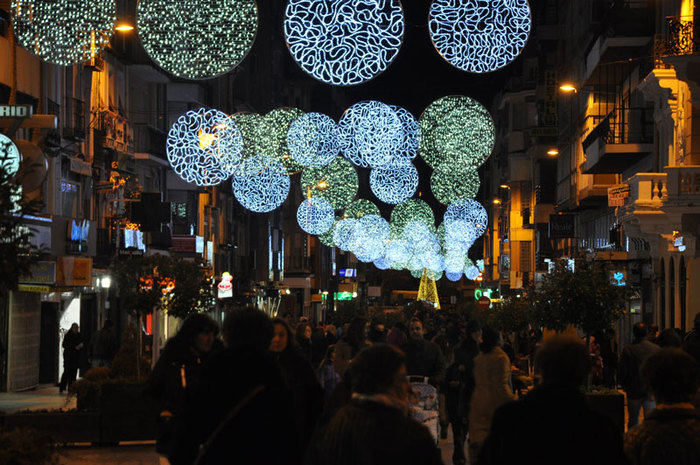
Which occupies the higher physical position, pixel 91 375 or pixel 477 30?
pixel 477 30

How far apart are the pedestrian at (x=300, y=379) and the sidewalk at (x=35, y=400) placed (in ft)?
51.1

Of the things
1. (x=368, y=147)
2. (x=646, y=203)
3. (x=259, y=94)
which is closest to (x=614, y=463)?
(x=368, y=147)

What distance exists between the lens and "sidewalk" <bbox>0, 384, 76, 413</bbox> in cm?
2595

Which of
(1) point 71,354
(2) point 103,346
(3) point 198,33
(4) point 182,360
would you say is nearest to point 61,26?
(3) point 198,33

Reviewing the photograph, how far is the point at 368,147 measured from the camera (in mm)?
25219

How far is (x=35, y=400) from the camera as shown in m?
28.5

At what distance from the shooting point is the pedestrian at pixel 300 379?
29.5ft

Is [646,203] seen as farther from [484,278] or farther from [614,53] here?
[484,278]

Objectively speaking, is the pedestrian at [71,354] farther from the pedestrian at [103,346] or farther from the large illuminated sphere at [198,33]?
the large illuminated sphere at [198,33]

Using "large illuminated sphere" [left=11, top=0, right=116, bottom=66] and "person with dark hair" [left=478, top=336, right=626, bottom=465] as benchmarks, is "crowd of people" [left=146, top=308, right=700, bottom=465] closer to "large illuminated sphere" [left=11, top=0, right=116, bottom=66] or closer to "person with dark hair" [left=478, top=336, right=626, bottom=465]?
"person with dark hair" [left=478, top=336, right=626, bottom=465]

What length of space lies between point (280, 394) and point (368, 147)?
1901 cm

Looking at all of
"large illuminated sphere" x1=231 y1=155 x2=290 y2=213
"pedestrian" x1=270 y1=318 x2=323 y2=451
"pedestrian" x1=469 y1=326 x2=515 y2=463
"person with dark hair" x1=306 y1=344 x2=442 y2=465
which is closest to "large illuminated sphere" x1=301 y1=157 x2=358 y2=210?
"large illuminated sphere" x1=231 y1=155 x2=290 y2=213

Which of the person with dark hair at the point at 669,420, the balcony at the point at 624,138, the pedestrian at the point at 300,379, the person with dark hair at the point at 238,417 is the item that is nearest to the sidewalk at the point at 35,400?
the pedestrian at the point at 300,379

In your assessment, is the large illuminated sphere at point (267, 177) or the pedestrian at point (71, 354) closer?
the pedestrian at point (71, 354)
